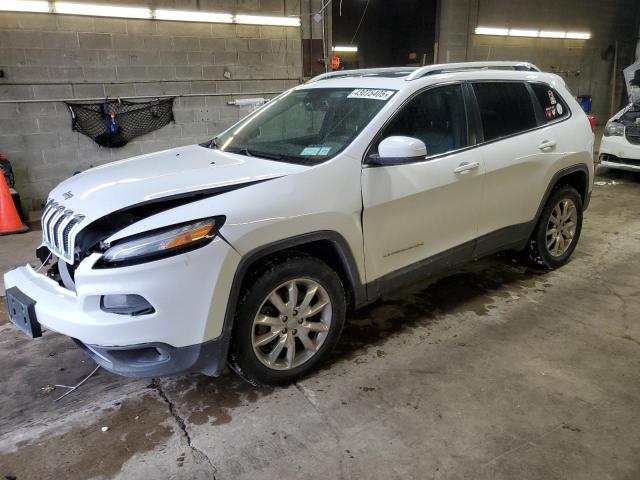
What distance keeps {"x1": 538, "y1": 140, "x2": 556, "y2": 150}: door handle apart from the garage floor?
121 centimetres

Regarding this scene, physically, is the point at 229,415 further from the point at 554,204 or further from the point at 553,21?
the point at 553,21

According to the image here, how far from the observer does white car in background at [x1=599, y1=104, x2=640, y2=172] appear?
7906 millimetres

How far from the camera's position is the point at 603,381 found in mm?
2848

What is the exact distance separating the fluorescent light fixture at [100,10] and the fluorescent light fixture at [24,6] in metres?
0.15

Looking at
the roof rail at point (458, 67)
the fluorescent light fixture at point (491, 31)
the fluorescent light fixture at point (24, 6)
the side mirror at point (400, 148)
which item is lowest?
the side mirror at point (400, 148)

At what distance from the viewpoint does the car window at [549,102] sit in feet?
13.2

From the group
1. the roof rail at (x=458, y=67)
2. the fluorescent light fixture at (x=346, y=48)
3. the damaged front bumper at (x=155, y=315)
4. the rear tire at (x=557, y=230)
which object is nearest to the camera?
the damaged front bumper at (x=155, y=315)

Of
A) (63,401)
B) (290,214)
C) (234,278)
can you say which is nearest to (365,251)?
(290,214)

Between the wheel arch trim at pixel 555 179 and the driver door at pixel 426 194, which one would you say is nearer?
the driver door at pixel 426 194

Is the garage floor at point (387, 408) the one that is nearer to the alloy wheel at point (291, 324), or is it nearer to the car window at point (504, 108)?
the alloy wheel at point (291, 324)

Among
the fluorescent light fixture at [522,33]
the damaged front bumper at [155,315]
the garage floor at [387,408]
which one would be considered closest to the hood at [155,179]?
the damaged front bumper at [155,315]

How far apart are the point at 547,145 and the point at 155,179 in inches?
118

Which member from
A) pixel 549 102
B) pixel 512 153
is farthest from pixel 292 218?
pixel 549 102

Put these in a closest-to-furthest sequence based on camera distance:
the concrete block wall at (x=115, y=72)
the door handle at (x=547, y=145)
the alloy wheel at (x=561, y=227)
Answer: the door handle at (x=547, y=145)
the alloy wheel at (x=561, y=227)
the concrete block wall at (x=115, y=72)
